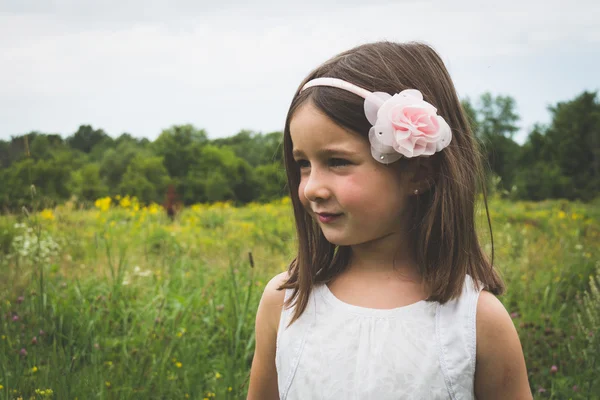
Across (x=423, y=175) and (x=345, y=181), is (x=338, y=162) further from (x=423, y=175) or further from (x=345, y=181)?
(x=423, y=175)

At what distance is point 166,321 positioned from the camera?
2.97 meters

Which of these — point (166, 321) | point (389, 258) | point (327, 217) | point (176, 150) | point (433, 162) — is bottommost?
point (166, 321)

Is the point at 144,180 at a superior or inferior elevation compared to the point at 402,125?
inferior

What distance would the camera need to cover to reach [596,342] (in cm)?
265

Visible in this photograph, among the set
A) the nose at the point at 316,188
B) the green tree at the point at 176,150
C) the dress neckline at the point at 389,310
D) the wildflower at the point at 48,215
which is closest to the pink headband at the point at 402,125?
the nose at the point at 316,188

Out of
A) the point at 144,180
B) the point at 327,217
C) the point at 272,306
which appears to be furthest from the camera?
the point at 144,180

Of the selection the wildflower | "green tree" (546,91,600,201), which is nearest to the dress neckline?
the wildflower

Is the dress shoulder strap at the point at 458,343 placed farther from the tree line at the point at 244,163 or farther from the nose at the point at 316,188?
the tree line at the point at 244,163

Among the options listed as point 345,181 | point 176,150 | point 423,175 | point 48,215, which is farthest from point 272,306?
point 176,150

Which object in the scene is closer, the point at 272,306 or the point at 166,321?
the point at 272,306

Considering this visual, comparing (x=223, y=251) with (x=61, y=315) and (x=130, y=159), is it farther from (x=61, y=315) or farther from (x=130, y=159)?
(x=130, y=159)

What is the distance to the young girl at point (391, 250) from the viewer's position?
4.49ft

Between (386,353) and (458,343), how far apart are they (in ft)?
0.59

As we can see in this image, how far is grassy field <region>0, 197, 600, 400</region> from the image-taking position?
2301mm
